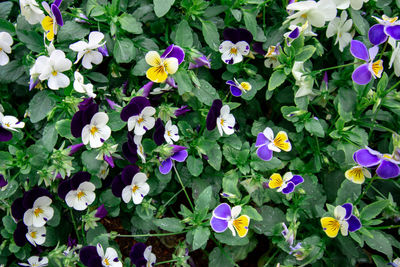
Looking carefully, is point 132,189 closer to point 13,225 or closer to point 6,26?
point 13,225

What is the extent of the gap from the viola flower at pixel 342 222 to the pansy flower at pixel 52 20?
4.35 feet

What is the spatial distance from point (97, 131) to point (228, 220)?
62cm

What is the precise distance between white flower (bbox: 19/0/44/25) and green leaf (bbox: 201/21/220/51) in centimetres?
69

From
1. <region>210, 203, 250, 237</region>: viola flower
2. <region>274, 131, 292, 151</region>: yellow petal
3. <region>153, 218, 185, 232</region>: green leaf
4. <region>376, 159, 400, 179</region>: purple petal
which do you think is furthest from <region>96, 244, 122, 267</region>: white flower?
<region>376, 159, 400, 179</region>: purple petal

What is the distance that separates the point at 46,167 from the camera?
1733mm

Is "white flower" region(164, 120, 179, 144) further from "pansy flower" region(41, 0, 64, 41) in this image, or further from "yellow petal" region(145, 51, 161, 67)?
"pansy flower" region(41, 0, 64, 41)

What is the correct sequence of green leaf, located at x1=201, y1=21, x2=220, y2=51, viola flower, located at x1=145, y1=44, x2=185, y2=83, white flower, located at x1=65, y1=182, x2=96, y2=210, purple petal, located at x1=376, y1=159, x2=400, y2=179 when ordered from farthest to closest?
green leaf, located at x1=201, y1=21, x2=220, y2=51 < white flower, located at x1=65, y1=182, x2=96, y2=210 < viola flower, located at x1=145, y1=44, x2=185, y2=83 < purple petal, located at x1=376, y1=159, x2=400, y2=179

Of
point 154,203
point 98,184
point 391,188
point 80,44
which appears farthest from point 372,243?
point 80,44

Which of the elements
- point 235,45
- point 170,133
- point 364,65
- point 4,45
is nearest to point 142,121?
point 170,133

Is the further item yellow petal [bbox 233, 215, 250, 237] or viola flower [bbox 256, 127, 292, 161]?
viola flower [bbox 256, 127, 292, 161]

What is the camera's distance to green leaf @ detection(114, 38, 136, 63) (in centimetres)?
176

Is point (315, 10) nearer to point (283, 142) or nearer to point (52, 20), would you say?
point (283, 142)

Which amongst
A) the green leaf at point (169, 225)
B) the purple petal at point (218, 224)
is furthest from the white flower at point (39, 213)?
the purple petal at point (218, 224)

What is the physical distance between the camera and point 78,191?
5.69 ft
